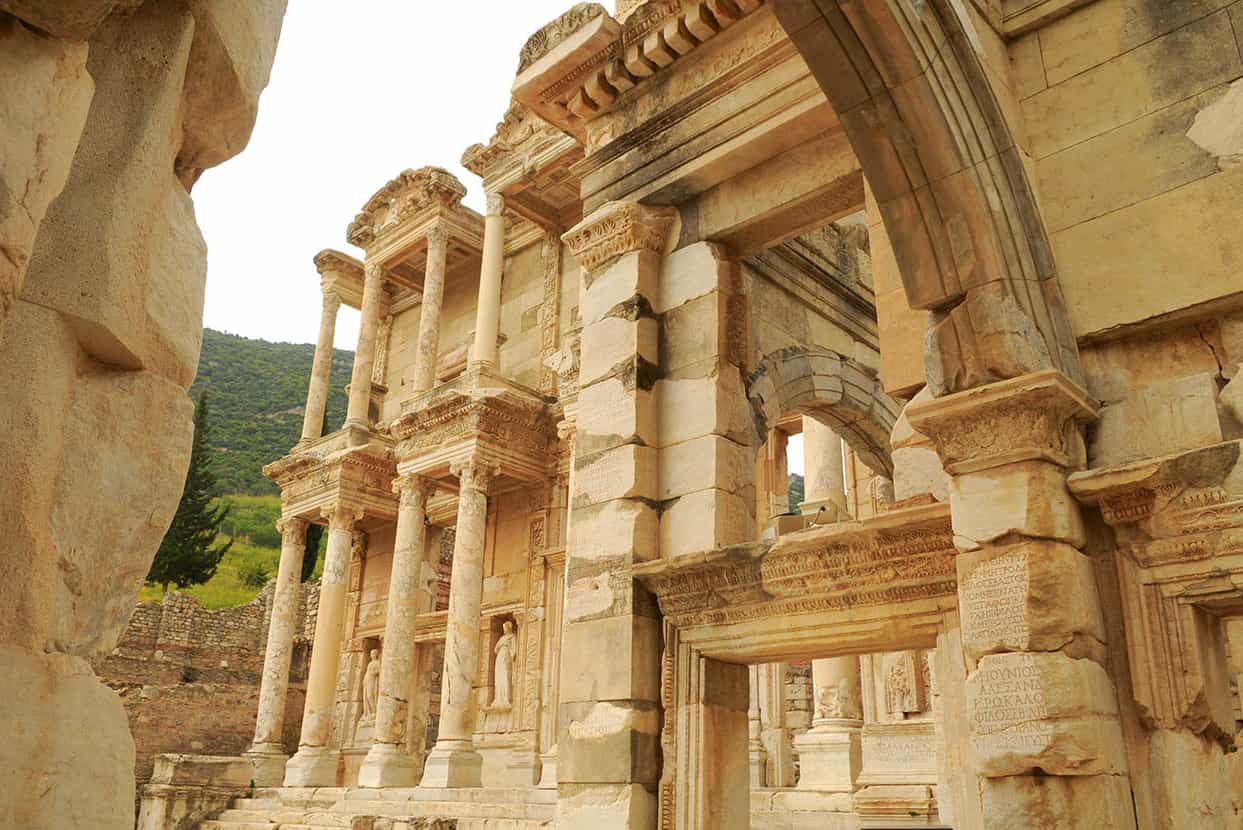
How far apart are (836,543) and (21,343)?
14.4 feet

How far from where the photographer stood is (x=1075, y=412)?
4340 mm

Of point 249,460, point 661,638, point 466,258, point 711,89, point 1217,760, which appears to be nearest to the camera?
point 1217,760

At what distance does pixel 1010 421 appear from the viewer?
4.28 metres

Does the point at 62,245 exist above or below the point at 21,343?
above

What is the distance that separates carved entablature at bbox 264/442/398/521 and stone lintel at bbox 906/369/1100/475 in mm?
16651

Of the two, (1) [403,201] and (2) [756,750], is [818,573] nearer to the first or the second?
(2) [756,750]

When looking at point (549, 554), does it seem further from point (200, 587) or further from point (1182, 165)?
point (200, 587)

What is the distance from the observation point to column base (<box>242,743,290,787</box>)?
18.9 meters

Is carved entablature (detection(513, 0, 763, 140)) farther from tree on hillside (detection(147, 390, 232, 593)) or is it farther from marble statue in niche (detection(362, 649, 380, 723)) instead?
tree on hillside (detection(147, 390, 232, 593))

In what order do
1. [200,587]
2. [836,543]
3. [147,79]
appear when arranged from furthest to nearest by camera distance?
[200,587] → [836,543] → [147,79]

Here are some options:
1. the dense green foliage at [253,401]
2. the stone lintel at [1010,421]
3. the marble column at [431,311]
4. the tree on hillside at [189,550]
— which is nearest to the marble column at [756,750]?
the marble column at [431,311]

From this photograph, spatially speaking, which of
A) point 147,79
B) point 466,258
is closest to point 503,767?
point 466,258

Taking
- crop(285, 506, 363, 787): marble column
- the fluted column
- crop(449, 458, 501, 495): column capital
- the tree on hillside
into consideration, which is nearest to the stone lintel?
crop(449, 458, 501, 495): column capital

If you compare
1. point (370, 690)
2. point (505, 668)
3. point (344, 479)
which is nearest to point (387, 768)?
point (505, 668)
